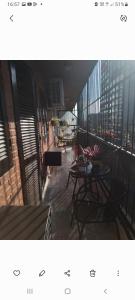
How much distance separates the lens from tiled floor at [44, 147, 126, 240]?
1.66 metres

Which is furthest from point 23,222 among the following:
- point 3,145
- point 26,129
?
point 26,129

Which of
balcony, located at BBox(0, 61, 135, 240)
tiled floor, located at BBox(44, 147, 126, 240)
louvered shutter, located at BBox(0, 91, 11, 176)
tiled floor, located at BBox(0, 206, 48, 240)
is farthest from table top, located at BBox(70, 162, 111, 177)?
tiled floor, located at BBox(0, 206, 48, 240)

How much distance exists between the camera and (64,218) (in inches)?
78.9

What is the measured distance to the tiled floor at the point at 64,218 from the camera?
5.45 ft

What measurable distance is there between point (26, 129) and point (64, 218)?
118 cm

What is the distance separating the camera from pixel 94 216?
58.1 inches

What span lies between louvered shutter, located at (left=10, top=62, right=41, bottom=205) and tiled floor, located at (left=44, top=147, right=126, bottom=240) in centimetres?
45
